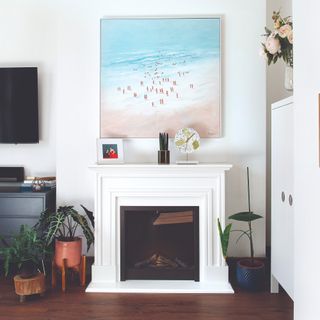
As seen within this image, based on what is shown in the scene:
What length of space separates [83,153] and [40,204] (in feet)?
1.83

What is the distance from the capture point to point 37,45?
3555mm

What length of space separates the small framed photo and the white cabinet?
3.94 ft

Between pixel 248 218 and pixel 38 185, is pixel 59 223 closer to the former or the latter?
pixel 38 185

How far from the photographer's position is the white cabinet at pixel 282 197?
2371 mm

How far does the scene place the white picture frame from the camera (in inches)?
121

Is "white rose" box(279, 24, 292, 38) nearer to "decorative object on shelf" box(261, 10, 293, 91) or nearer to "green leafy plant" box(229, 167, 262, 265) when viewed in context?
"decorative object on shelf" box(261, 10, 293, 91)

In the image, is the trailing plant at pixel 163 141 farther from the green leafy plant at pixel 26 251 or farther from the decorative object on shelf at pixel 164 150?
the green leafy plant at pixel 26 251

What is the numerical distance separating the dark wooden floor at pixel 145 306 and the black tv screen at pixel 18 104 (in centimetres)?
136

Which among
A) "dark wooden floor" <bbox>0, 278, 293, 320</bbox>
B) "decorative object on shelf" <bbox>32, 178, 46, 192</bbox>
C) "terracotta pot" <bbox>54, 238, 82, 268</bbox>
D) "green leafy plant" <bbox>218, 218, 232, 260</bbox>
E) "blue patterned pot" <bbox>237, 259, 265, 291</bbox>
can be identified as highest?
"decorative object on shelf" <bbox>32, 178, 46, 192</bbox>

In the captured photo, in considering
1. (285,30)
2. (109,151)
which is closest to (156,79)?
(109,151)

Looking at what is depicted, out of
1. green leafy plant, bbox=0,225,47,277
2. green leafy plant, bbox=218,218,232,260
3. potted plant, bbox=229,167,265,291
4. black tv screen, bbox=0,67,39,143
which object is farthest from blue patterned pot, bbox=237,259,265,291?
black tv screen, bbox=0,67,39,143

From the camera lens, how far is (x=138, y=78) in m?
3.23

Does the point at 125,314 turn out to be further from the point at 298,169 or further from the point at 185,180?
the point at 298,169

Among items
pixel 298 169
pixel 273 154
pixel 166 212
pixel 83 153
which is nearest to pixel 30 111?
pixel 83 153
